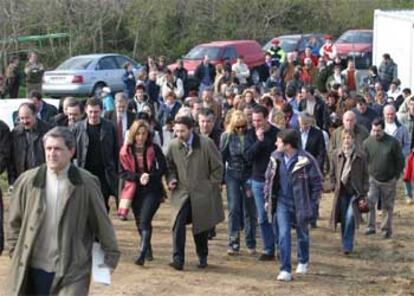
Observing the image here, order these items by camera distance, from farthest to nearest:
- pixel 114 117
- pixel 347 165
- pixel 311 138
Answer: pixel 114 117
pixel 311 138
pixel 347 165

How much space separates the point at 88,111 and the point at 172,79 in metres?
13.1

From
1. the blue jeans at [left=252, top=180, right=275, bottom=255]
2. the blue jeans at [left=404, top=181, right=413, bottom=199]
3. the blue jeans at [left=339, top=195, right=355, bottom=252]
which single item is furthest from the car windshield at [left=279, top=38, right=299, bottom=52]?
the blue jeans at [left=252, top=180, right=275, bottom=255]

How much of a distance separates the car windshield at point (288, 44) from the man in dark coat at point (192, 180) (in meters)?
24.9

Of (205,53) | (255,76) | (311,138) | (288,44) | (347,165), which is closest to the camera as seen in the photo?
(347,165)

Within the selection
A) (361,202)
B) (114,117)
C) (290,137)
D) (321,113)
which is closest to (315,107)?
(321,113)

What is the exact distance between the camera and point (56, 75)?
96.5ft

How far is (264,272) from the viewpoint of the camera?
10.6m

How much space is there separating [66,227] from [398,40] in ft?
71.7

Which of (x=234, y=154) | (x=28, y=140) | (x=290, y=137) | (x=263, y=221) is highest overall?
(x=290, y=137)

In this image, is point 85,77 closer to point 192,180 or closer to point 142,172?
point 142,172

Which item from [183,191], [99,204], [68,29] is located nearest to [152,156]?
[183,191]

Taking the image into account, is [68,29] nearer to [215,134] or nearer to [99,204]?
[215,134]

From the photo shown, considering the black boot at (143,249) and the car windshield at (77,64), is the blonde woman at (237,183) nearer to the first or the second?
the black boot at (143,249)

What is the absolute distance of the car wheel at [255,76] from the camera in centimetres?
3117
